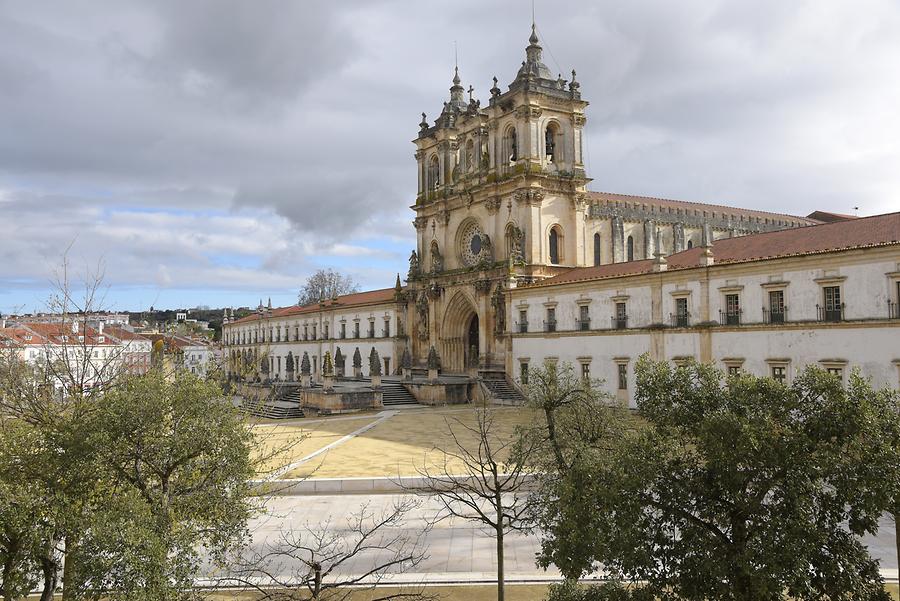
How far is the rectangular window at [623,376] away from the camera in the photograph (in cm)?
3603

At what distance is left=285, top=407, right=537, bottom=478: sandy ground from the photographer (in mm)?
23297

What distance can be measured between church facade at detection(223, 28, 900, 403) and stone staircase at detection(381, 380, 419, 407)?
12.1ft

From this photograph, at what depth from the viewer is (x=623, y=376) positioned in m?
36.3

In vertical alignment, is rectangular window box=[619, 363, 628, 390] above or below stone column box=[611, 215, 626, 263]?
below

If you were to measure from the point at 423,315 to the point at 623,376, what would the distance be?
21602 mm

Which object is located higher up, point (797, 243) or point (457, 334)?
point (797, 243)

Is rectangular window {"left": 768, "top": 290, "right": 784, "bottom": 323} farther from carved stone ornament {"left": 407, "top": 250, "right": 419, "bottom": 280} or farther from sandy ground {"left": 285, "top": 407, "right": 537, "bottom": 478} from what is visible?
carved stone ornament {"left": 407, "top": 250, "right": 419, "bottom": 280}

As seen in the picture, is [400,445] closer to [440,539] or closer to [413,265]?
[440,539]

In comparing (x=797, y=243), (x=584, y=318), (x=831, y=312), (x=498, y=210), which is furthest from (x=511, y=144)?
(x=831, y=312)

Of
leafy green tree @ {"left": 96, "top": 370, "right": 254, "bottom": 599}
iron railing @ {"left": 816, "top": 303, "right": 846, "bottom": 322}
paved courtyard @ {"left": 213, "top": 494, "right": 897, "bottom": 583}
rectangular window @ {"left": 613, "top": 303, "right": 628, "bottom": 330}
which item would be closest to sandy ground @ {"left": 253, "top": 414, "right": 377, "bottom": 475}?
paved courtyard @ {"left": 213, "top": 494, "right": 897, "bottom": 583}

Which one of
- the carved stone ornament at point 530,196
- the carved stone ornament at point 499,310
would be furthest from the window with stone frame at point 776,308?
the carved stone ornament at point 530,196

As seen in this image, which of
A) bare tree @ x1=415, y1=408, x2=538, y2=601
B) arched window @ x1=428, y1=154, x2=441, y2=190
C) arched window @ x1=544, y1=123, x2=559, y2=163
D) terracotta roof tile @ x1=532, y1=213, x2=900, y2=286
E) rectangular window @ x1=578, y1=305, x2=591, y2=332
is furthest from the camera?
arched window @ x1=428, y1=154, x2=441, y2=190

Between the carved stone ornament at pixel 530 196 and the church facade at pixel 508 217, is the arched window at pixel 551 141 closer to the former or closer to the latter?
the church facade at pixel 508 217

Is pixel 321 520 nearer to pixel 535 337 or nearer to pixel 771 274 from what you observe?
pixel 771 274
